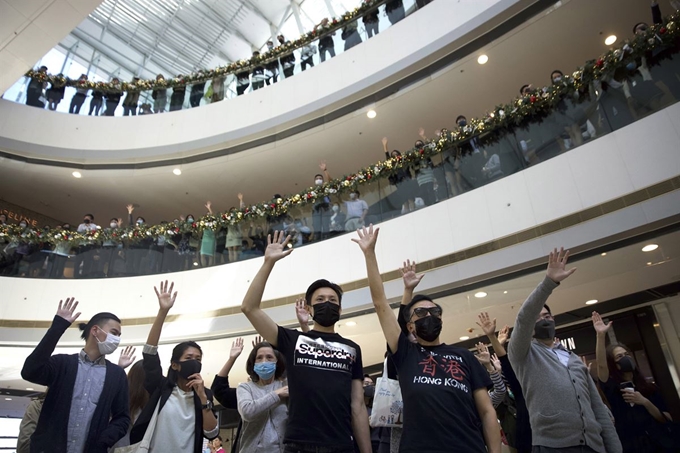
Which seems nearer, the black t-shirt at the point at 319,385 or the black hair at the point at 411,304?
the black t-shirt at the point at 319,385

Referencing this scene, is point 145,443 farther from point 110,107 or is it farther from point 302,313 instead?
point 110,107

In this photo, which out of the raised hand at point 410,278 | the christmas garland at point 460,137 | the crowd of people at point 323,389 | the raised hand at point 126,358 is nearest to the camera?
Result: the crowd of people at point 323,389

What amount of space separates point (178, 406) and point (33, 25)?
27.0 feet

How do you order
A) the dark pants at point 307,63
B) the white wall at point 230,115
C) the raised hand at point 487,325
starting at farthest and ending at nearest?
the dark pants at point 307,63 → the white wall at point 230,115 → the raised hand at point 487,325

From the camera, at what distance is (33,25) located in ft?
26.7

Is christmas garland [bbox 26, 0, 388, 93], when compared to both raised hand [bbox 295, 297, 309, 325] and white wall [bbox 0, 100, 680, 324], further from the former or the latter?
raised hand [bbox 295, 297, 309, 325]

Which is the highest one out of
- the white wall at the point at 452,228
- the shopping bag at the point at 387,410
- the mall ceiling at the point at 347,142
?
the mall ceiling at the point at 347,142

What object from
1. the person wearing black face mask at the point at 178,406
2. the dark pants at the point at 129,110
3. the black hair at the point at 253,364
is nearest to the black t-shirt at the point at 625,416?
the black hair at the point at 253,364

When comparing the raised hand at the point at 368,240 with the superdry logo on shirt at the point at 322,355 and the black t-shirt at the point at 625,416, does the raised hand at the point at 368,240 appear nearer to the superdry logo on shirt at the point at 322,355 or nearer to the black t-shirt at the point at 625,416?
the superdry logo on shirt at the point at 322,355

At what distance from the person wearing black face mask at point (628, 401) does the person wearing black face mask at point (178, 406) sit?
115 inches

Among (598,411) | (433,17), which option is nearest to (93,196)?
(433,17)

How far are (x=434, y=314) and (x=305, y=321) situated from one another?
82 centimetres

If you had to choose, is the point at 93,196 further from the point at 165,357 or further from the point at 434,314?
the point at 434,314

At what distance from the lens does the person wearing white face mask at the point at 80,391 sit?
8.65 ft
